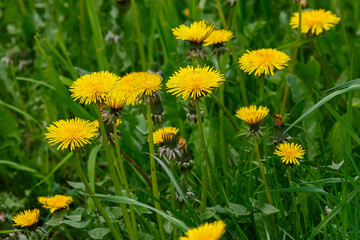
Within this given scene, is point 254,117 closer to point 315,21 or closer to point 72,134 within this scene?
point 72,134

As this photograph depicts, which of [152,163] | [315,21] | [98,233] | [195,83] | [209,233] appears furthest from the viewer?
[315,21]

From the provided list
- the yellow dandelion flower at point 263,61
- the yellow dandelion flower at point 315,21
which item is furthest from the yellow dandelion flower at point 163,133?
the yellow dandelion flower at point 315,21

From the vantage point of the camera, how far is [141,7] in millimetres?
2711

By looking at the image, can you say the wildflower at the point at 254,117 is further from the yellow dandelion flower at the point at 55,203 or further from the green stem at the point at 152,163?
the yellow dandelion flower at the point at 55,203

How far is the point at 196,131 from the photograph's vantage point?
1825 millimetres

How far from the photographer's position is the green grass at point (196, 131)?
1317 millimetres

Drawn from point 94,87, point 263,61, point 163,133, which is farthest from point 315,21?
point 94,87

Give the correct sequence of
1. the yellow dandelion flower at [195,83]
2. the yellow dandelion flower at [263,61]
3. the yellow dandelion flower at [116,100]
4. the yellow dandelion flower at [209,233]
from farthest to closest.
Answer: the yellow dandelion flower at [263,61] < the yellow dandelion flower at [116,100] < the yellow dandelion flower at [195,83] < the yellow dandelion flower at [209,233]

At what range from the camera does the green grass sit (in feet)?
4.32

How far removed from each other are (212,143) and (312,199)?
453mm

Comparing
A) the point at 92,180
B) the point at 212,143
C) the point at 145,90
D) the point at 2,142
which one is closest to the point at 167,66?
the point at 212,143

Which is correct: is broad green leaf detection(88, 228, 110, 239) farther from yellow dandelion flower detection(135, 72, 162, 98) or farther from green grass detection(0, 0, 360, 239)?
yellow dandelion flower detection(135, 72, 162, 98)

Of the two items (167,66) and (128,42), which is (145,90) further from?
(128,42)

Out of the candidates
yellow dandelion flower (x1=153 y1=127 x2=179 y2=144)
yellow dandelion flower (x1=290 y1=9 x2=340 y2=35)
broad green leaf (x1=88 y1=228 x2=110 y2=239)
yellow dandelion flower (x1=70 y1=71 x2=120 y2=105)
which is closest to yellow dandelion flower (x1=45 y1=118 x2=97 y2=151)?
yellow dandelion flower (x1=70 y1=71 x2=120 y2=105)
